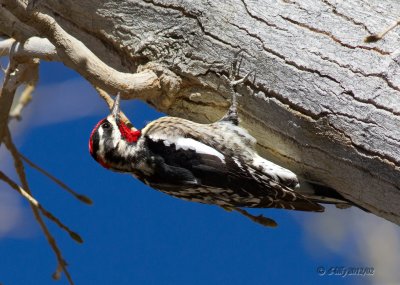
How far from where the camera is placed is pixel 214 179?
3.58 metres

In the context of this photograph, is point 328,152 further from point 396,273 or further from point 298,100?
point 396,273

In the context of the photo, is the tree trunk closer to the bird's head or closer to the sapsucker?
the sapsucker

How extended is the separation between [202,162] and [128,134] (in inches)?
17.2

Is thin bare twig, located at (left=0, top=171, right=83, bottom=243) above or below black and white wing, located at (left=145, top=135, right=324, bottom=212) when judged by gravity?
below

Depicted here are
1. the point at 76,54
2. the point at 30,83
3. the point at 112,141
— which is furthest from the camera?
the point at 30,83

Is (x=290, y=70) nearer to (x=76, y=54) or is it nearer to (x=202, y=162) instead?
(x=202, y=162)

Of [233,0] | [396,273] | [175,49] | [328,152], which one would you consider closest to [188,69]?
[175,49]

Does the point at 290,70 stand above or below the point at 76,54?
above

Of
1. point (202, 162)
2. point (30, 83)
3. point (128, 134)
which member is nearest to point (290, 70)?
point (202, 162)

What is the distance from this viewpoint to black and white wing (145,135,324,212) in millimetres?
3553

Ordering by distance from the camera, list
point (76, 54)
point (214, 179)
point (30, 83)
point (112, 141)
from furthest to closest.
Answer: point (30, 83), point (112, 141), point (214, 179), point (76, 54)

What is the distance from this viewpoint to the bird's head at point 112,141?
377 cm

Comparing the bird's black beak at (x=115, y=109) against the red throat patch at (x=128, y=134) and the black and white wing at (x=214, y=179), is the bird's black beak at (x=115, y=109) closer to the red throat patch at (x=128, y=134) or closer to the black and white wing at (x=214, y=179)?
the red throat patch at (x=128, y=134)

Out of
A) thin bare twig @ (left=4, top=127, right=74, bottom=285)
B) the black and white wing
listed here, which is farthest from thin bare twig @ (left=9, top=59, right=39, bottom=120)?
the black and white wing
